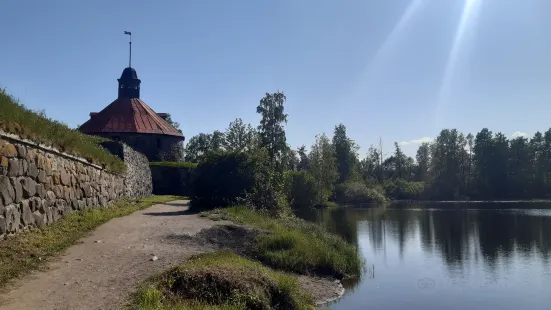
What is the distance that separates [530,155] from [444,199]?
1744cm

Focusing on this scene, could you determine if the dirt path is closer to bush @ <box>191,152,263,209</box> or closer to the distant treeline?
bush @ <box>191,152,263,209</box>

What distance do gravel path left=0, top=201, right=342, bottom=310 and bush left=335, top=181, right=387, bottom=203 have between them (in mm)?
52786

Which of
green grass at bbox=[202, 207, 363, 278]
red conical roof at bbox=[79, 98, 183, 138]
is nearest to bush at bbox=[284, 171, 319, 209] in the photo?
red conical roof at bbox=[79, 98, 183, 138]

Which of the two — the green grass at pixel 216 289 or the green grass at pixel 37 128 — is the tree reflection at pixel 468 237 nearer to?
the green grass at pixel 216 289

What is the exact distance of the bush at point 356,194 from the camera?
6406 cm

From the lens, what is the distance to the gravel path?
20.8 feet

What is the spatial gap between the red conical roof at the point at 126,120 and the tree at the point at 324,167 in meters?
23.0

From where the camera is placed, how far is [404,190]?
74688 mm

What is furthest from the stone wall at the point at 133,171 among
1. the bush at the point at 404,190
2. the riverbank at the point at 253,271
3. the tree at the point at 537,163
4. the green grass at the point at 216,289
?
the tree at the point at 537,163

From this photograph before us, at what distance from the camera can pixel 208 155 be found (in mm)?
22781

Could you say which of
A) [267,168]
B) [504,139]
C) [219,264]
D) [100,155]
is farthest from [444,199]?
[219,264]

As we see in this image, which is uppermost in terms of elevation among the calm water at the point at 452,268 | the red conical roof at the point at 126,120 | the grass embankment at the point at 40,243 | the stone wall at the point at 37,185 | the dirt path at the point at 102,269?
the red conical roof at the point at 126,120

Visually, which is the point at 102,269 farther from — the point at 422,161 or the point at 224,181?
the point at 422,161

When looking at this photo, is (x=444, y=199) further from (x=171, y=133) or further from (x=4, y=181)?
(x=4, y=181)
